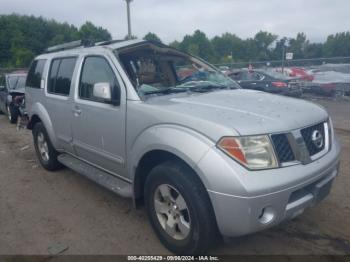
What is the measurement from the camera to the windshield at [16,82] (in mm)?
11789

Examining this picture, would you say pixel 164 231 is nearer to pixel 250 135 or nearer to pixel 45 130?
pixel 250 135

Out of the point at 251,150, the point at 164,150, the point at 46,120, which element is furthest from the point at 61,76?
the point at 251,150

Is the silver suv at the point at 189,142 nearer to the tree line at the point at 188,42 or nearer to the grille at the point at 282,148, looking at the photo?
the grille at the point at 282,148

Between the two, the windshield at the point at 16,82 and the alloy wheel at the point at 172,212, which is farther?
the windshield at the point at 16,82

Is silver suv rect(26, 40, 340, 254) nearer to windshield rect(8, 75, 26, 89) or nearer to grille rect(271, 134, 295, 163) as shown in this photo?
grille rect(271, 134, 295, 163)

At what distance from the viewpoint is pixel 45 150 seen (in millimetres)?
5613

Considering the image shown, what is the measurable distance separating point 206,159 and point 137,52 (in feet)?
6.37

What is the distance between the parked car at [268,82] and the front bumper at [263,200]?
10.3m

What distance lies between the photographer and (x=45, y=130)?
5281 mm

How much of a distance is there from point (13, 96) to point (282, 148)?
Result: 10049 millimetres

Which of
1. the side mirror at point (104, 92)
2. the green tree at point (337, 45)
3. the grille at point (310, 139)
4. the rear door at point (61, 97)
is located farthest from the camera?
the green tree at point (337, 45)

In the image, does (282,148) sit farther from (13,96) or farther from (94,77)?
(13,96)

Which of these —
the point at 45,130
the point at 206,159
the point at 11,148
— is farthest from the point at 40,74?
the point at 206,159

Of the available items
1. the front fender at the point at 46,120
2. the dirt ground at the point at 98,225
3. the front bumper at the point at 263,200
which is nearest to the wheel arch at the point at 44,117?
the front fender at the point at 46,120
